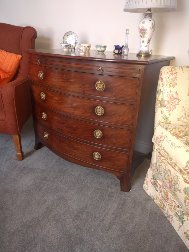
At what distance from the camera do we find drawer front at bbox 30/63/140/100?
1.23m

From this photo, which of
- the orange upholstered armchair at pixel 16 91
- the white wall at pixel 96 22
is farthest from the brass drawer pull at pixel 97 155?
the white wall at pixel 96 22

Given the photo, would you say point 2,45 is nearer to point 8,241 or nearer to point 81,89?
point 81,89

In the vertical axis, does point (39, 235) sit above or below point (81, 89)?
below

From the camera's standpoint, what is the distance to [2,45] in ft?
6.46

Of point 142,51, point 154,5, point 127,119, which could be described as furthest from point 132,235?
point 154,5

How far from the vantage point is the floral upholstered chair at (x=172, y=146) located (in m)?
1.12

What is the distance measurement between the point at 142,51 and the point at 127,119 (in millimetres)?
476

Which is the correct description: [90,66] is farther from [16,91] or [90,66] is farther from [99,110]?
[16,91]

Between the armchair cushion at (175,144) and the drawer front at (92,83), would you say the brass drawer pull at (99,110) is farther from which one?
the armchair cushion at (175,144)

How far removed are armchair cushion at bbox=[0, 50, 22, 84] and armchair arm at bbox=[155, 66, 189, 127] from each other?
1.20 m

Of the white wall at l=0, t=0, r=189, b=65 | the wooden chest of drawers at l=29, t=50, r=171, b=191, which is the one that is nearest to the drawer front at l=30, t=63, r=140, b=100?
the wooden chest of drawers at l=29, t=50, r=171, b=191

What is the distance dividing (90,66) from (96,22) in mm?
789

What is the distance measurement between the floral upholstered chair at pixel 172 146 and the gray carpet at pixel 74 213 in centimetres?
9

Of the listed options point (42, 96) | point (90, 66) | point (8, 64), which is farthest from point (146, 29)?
point (8, 64)
